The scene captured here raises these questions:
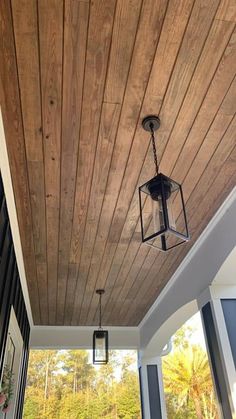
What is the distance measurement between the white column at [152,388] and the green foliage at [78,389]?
7.47ft

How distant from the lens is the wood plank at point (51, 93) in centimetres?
141

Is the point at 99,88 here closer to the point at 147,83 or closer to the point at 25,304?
the point at 147,83

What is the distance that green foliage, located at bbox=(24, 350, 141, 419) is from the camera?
7.31 m

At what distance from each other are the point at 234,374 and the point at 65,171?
1.88m

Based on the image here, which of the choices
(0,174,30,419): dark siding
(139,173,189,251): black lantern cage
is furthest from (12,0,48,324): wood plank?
(139,173,189,251): black lantern cage

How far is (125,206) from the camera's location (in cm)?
254

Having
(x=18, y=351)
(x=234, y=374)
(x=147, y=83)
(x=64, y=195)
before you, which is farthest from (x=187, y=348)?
(x=147, y=83)

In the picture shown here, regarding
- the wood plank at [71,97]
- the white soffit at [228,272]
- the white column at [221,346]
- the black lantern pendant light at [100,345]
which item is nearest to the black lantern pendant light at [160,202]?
the wood plank at [71,97]

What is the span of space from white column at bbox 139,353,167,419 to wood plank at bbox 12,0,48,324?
3.28 m

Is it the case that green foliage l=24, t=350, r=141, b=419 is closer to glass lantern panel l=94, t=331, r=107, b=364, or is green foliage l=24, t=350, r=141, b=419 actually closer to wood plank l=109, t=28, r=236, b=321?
glass lantern panel l=94, t=331, r=107, b=364

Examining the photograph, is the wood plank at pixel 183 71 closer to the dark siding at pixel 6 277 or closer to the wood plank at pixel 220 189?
the wood plank at pixel 220 189

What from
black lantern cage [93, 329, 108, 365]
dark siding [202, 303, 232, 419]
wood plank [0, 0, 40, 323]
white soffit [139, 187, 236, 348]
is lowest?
dark siding [202, 303, 232, 419]

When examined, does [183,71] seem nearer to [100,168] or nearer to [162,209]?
[162,209]

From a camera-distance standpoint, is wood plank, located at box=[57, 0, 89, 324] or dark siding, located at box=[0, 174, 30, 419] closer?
wood plank, located at box=[57, 0, 89, 324]
